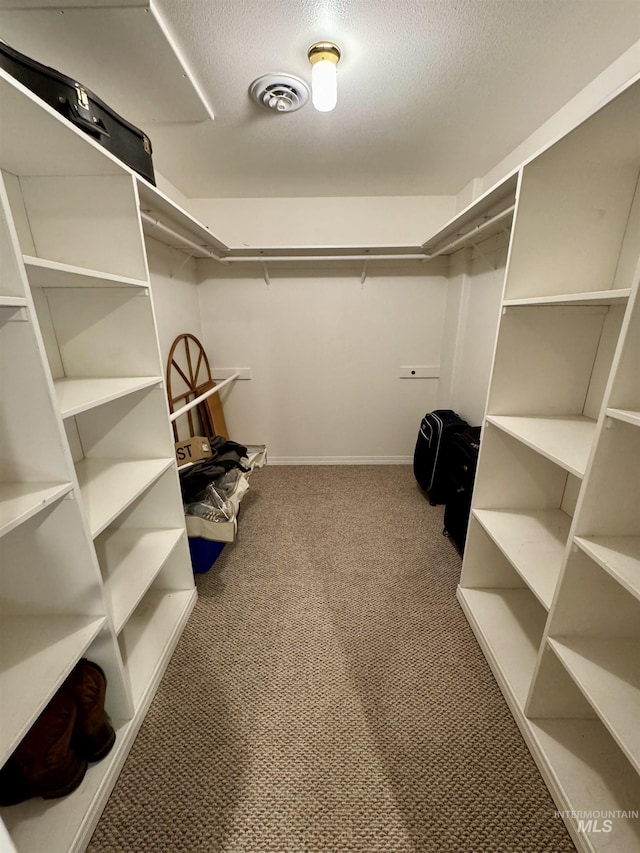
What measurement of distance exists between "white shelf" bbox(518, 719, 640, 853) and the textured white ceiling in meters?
2.32

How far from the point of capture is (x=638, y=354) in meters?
0.76

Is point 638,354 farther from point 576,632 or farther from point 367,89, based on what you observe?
point 367,89

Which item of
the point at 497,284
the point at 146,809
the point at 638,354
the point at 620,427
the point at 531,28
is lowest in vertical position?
the point at 146,809

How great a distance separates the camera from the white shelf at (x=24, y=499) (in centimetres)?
72

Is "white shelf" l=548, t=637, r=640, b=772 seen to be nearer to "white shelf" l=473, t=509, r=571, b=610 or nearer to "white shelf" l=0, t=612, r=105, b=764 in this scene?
"white shelf" l=473, t=509, r=571, b=610

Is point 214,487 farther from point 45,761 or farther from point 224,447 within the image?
point 45,761

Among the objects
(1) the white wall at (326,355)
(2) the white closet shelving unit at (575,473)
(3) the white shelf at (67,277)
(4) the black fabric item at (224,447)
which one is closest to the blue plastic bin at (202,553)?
(4) the black fabric item at (224,447)

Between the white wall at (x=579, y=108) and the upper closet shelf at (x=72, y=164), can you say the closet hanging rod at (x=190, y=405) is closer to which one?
the upper closet shelf at (x=72, y=164)

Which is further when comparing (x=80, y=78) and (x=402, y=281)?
(x=402, y=281)

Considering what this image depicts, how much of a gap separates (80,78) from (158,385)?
1.27 metres

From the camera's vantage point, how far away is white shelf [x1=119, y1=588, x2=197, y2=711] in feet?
4.12

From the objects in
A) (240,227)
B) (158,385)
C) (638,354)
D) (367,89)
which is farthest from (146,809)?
(240,227)
